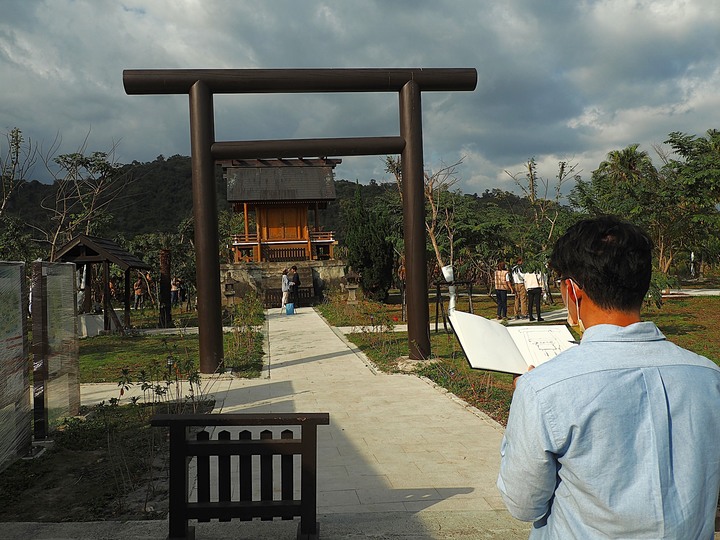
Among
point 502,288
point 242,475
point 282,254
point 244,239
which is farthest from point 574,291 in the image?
point 244,239

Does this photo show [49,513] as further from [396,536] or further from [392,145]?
[392,145]

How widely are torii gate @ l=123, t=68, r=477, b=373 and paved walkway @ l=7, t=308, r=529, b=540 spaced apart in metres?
1.45

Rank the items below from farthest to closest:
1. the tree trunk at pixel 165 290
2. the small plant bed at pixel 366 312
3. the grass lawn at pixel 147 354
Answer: the tree trunk at pixel 165 290 < the small plant bed at pixel 366 312 < the grass lawn at pixel 147 354

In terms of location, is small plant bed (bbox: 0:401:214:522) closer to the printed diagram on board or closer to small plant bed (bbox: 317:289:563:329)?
the printed diagram on board

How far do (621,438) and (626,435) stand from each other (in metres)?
0.01

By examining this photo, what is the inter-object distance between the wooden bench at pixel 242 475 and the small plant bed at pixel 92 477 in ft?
2.13

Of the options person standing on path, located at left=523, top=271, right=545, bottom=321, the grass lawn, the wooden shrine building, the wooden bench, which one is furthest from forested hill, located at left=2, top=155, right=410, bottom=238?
the wooden bench

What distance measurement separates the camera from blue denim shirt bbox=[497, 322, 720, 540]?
1463mm

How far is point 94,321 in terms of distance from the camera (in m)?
15.9

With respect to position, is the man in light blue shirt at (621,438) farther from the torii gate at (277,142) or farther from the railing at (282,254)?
the railing at (282,254)

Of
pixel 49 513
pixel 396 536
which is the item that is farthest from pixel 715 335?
pixel 49 513

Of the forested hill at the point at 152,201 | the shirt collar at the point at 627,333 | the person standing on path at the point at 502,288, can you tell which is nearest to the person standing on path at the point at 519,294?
the person standing on path at the point at 502,288

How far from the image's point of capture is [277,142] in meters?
9.72

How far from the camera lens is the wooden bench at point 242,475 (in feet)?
11.7
